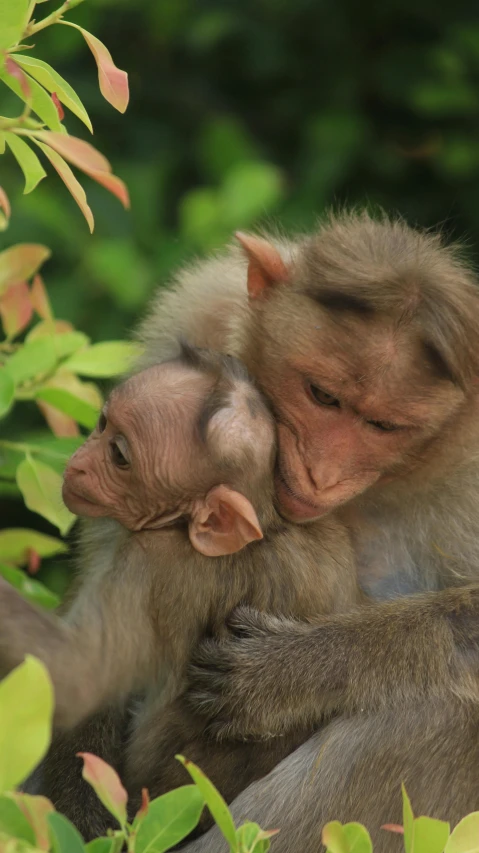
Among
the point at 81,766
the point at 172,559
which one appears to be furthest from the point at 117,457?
the point at 81,766

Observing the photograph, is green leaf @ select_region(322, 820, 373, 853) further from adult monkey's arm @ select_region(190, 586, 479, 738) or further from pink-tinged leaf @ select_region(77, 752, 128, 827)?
adult monkey's arm @ select_region(190, 586, 479, 738)

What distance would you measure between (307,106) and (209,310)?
11.9 feet

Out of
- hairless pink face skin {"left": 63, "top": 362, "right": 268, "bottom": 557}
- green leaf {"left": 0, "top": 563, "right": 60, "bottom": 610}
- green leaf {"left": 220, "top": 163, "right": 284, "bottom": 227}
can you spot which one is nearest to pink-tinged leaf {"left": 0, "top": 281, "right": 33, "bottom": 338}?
hairless pink face skin {"left": 63, "top": 362, "right": 268, "bottom": 557}

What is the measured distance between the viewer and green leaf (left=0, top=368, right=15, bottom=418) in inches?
101

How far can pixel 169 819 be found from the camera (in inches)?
69.2

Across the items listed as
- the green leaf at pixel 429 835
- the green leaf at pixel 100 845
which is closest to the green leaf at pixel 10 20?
the green leaf at pixel 100 845

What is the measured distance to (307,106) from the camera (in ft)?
21.9

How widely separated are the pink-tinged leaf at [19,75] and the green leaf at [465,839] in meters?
1.24

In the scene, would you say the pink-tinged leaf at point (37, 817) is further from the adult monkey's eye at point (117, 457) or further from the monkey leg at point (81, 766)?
the monkey leg at point (81, 766)

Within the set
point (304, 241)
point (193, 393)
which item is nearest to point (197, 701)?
point (193, 393)

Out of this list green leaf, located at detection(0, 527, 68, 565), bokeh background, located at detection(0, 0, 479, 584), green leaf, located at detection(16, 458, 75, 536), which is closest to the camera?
green leaf, located at detection(16, 458, 75, 536)

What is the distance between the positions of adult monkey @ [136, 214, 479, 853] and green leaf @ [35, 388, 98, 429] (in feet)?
1.30

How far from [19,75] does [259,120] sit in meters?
5.10

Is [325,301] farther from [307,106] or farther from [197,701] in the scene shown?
[307,106]
